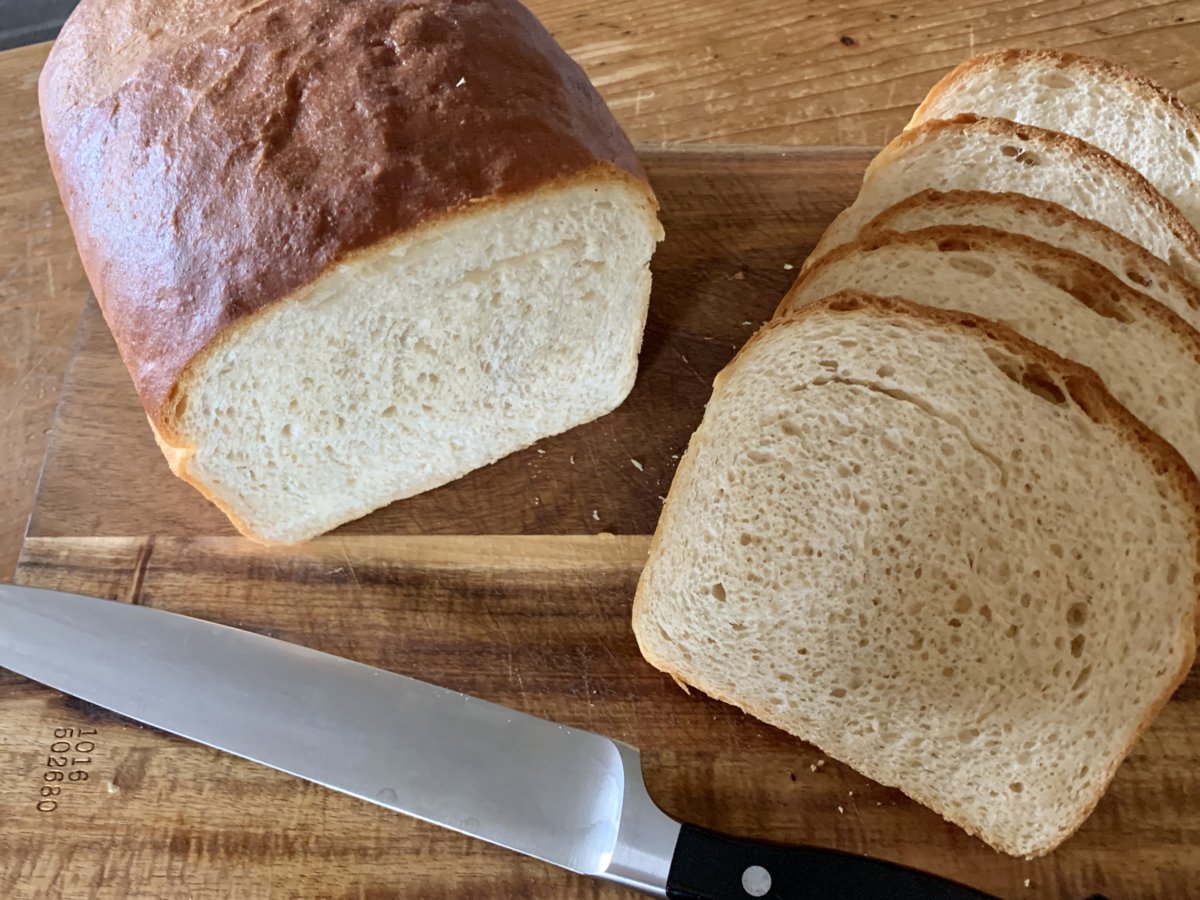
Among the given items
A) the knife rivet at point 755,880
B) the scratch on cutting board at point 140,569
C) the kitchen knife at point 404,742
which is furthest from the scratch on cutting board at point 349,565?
the knife rivet at point 755,880

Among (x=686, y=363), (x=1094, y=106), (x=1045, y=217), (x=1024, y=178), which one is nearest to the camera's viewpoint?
(x=1045, y=217)

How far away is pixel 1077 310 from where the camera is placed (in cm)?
180

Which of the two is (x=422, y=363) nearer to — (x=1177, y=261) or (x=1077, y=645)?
(x=1077, y=645)

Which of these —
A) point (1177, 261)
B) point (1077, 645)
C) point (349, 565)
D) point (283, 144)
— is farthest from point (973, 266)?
point (349, 565)

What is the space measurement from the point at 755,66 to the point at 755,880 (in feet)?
6.83

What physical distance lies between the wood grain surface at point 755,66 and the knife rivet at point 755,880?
71.0 inches

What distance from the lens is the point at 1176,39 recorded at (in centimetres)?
265

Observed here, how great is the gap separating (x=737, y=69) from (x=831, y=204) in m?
0.59

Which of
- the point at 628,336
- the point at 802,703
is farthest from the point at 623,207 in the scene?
the point at 802,703

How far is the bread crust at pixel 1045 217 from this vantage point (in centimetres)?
185

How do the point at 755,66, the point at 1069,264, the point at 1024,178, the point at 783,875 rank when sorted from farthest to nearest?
1. the point at 755,66
2. the point at 1024,178
3. the point at 1069,264
4. the point at 783,875

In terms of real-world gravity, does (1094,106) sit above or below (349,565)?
above

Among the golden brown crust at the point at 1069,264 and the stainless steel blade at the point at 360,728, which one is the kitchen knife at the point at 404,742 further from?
the golden brown crust at the point at 1069,264

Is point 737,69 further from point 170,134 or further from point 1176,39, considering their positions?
point 170,134
